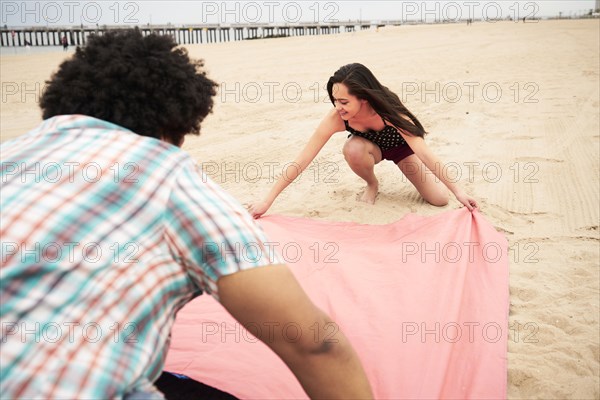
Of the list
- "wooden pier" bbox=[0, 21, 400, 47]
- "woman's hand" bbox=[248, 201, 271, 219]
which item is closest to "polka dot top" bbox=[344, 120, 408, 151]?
"woman's hand" bbox=[248, 201, 271, 219]

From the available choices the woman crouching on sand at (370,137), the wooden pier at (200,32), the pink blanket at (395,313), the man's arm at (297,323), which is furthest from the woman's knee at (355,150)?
the wooden pier at (200,32)

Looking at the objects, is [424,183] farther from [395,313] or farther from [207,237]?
[207,237]

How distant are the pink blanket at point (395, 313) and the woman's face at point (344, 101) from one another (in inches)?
30.2

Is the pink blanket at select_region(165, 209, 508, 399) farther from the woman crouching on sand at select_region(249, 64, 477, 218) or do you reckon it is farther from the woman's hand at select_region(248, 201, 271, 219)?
the woman crouching on sand at select_region(249, 64, 477, 218)

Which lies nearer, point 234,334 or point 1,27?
point 234,334

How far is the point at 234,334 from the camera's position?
2.35 meters

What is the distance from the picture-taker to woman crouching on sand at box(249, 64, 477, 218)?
3.61 meters

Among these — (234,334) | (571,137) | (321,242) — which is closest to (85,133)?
(234,334)

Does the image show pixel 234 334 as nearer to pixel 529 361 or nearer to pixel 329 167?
pixel 529 361

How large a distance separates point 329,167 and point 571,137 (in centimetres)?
250

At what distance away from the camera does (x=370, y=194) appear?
4.23 meters

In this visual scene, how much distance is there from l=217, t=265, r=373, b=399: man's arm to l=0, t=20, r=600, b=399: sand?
123cm

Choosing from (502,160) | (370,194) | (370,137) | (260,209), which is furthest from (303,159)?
(502,160)

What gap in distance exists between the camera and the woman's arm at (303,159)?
361 cm
